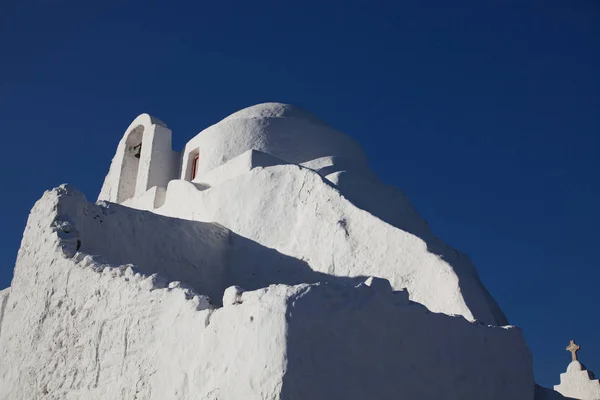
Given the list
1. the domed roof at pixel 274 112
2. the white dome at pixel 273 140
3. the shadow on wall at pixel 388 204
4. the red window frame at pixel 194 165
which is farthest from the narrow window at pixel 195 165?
the shadow on wall at pixel 388 204

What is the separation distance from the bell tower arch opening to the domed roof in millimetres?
2605

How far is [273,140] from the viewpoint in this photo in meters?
13.7

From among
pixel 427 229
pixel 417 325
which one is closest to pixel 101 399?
pixel 417 325

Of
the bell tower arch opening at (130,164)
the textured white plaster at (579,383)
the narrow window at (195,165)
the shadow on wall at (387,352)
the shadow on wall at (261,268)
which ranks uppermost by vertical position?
the bell tower arch opening at (130,164)

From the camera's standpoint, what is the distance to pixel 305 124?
14.3m

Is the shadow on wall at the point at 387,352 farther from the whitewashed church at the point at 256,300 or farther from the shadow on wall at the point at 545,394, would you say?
the shadow on wall at the point at 545,394

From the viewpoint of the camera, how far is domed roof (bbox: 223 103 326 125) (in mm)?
14438

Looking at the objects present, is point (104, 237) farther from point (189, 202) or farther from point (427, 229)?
point (427, 229)

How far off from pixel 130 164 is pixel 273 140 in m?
4.14

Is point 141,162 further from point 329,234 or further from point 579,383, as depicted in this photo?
point 579,383

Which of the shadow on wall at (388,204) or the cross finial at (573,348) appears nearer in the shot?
the shadow on wall at (388,204)

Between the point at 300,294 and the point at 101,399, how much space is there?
9.34ft

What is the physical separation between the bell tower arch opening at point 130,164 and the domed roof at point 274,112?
2.61m

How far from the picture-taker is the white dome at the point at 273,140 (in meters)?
13.6
